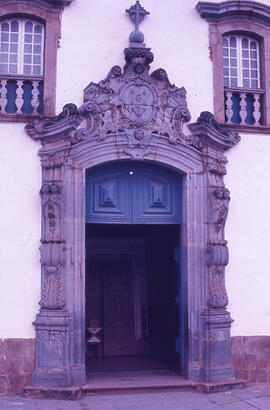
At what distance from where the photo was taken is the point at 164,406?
22.3ft

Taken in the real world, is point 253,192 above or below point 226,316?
above

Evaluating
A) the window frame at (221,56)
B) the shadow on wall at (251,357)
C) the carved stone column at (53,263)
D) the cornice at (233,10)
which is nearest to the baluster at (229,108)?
the window frame at (221,56)

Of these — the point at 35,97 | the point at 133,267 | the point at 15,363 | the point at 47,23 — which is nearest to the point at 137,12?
→ the point at 47,23

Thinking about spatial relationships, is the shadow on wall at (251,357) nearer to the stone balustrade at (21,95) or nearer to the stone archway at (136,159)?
the stone archway at (136,159)

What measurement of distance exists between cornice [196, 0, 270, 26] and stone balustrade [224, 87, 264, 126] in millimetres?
1140

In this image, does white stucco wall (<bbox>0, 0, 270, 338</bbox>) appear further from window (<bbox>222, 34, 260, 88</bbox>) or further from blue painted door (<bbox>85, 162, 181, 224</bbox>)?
blue painted door (<bbox>85, 162, 181, 224</bbox>)

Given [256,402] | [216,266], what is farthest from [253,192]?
[256,402]

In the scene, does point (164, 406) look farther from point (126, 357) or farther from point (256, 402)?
point (126, 357)

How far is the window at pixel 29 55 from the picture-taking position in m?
7.80

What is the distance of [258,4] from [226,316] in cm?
484

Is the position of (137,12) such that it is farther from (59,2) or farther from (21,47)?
(21,47)

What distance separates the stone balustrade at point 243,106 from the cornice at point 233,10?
1140 mm

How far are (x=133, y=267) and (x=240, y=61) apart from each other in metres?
4.55

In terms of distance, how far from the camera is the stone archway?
733 centimetres
